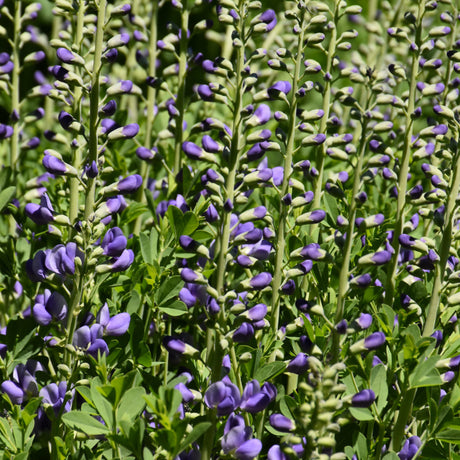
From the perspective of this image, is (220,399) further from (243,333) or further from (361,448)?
(361,448)

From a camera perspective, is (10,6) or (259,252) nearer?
(259,252)

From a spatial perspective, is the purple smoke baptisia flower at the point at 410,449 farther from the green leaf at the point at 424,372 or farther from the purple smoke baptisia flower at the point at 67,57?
the purple smoke baptisia flower at the point at 67,57

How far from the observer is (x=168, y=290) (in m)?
2.10

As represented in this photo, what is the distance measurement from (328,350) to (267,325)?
19 cm

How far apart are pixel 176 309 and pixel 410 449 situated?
30.5 inches

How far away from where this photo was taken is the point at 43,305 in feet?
6.65

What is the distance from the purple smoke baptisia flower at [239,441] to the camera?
5.69 ft

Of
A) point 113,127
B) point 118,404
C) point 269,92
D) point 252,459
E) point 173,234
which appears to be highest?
point 269,92

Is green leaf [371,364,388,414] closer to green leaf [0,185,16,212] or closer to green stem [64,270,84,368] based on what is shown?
green stem [64,270,84,368]

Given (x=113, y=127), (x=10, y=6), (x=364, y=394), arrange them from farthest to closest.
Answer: (x=10, y=6) → (x=113, y=127) → (x=364, y=394)

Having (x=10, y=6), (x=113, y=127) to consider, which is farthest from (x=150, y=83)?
(x=10, y=6)

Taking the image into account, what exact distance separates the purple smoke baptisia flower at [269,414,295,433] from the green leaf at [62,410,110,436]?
16.2 inches

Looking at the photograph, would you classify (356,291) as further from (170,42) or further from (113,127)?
(170,42)

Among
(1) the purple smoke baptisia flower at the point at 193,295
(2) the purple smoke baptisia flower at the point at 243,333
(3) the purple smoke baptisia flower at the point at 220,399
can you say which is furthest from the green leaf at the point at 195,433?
(1) the purple smoke baptisia flower at the point at 193,295
